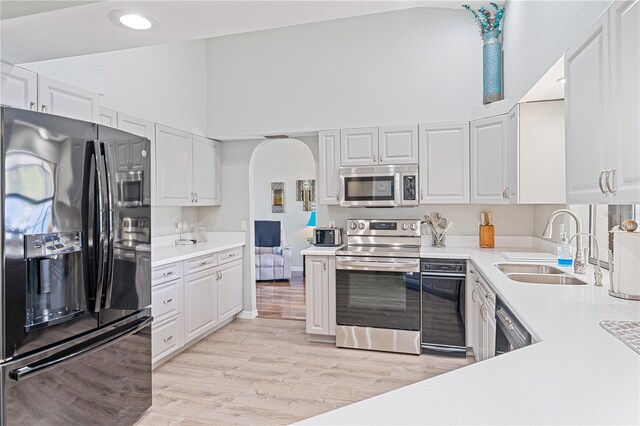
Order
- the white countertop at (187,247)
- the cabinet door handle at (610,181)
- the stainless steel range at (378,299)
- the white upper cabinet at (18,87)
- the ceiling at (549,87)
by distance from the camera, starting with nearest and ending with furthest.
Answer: the cabinet door handle at (610,181) → the white upper cabinet at (18,87) → the ceiling at (549,87) → the white countertop at (187,247) → the stainless steel range at (378,299)

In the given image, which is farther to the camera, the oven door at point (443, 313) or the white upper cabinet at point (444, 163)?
the white upper cabinet at point (444, 163)

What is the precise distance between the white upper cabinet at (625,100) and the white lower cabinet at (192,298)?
289 centimetres

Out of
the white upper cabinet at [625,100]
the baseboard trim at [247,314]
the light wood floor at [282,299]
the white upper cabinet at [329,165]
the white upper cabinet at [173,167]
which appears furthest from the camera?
the light wood floor at [282,299]

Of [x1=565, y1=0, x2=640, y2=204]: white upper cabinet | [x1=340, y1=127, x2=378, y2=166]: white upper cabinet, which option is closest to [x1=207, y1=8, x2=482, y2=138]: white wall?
[x1=340, y1=127, x2=378, y2=166]: white upper cabinet

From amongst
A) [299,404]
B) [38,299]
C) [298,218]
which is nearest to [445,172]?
[299,404]

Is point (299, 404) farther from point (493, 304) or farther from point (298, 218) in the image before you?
point (298, 218)

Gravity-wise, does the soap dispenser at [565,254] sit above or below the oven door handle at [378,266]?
above

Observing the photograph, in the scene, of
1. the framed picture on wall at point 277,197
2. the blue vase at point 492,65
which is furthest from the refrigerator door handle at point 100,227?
the framed picture on wall at point 277,197

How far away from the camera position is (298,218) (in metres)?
7.49

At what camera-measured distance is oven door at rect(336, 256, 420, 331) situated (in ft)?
11.3

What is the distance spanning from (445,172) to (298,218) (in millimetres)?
4130

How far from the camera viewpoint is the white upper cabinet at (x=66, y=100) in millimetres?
2143

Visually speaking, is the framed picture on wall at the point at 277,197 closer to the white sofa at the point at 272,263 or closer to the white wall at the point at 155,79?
the white sofa at the point at 272,263

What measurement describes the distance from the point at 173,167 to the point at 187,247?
0.82 meters
